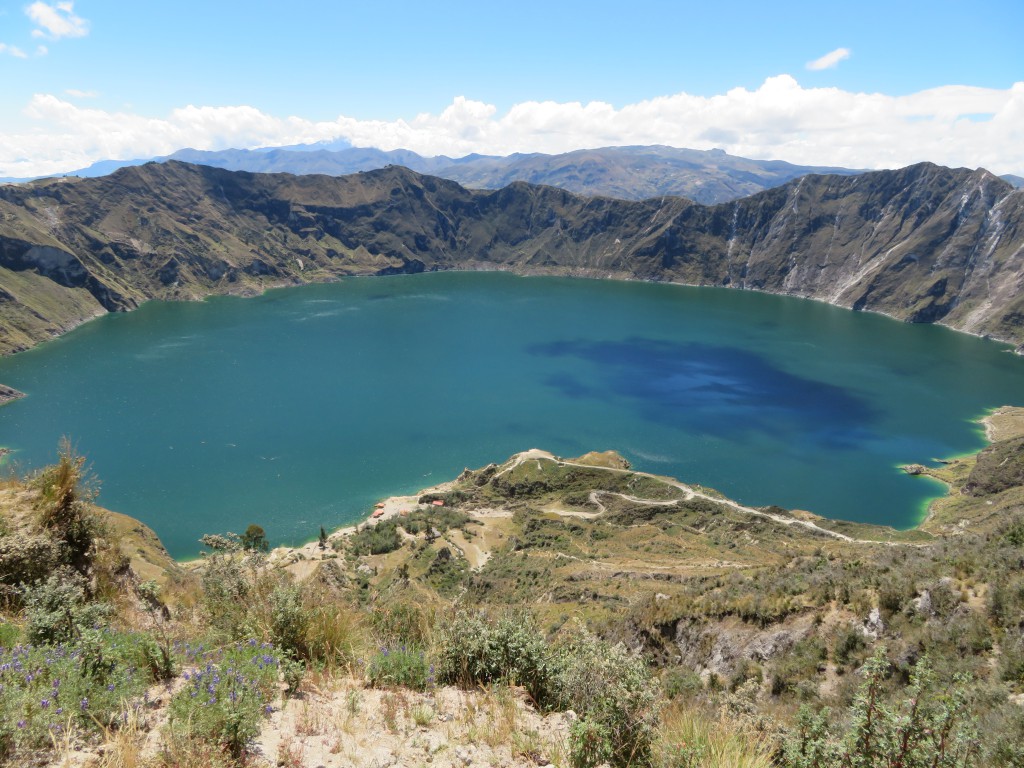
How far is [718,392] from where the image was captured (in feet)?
360

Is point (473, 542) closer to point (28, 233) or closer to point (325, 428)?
point (325, 428)

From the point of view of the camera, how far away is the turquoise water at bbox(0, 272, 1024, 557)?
2800 inches

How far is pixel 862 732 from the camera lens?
5.46 metres

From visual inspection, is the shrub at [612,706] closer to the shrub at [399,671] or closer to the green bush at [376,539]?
the shrub at [399,671]

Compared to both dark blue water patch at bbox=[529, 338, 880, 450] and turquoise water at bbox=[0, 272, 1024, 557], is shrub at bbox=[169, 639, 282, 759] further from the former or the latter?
dark blue water patch at bbox=[529, 338, 880, 450]

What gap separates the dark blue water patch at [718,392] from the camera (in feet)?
306

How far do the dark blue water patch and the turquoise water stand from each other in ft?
1.93

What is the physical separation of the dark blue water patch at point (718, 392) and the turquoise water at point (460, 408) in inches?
23.1

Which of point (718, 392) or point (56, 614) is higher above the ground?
point (56, 614)

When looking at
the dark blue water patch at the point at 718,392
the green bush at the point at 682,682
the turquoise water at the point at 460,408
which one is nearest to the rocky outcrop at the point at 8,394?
the turquoise water at the point at 460,408

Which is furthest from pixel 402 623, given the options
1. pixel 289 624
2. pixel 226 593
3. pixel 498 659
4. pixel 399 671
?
pixel 226 593

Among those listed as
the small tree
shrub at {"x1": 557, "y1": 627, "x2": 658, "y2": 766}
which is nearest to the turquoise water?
the small tree

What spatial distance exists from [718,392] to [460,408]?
171 ft

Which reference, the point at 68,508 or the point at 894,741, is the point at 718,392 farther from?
the point at 68,508
